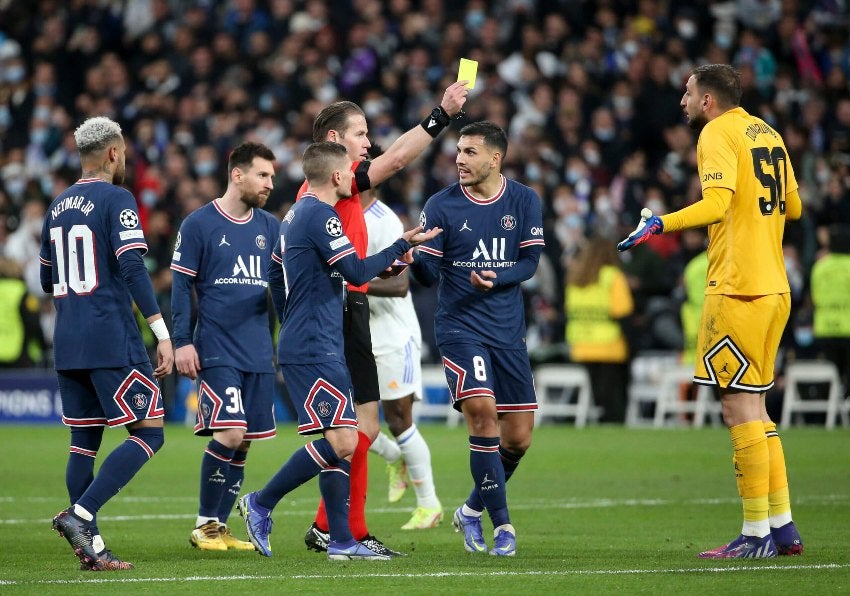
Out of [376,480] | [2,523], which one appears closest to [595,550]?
[2,523]

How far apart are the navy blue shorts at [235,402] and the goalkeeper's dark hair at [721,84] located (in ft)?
11.3

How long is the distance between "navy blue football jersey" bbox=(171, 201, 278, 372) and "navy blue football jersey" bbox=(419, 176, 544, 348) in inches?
48.8

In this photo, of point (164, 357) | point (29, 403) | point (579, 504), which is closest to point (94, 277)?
point (164, 357)

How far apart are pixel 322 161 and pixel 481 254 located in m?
1.27

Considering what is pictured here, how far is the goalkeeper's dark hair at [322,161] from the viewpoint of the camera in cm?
873

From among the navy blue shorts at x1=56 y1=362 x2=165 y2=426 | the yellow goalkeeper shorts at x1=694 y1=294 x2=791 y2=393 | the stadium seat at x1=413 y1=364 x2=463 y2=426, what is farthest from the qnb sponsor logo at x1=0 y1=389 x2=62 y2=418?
the yellow goalkeeper shorts at x1=694 y1=294 x2=791 y2=393

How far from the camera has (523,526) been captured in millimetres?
10703

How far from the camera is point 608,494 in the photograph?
1288 cm

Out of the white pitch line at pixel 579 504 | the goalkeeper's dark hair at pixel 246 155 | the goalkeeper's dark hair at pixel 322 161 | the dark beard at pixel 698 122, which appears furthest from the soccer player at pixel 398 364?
the dark beard at pixel 698 122

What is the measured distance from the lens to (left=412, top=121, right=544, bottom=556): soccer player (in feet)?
30.4

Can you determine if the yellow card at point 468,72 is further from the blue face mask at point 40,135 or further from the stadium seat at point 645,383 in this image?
the blue face mask at point 40,135

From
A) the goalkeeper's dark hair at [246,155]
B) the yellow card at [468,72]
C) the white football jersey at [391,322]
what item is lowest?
the white football jersey at [391,322]

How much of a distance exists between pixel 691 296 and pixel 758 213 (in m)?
10.2

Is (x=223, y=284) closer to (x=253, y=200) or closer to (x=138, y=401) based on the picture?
(x=253, y=200)
